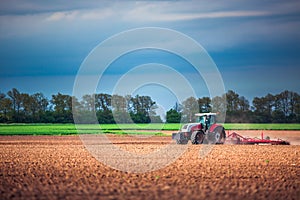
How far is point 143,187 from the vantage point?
15633mm

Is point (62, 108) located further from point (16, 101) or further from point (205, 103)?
point (205, 103)

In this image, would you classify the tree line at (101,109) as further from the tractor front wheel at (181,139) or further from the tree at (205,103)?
the tractor front wheel at (181,139)

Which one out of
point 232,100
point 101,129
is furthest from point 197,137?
point 232,100

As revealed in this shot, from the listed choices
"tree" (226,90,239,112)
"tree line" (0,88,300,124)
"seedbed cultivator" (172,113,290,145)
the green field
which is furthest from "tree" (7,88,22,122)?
"seedbed cultivator" (172,113,290,145)

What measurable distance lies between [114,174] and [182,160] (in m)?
6.06

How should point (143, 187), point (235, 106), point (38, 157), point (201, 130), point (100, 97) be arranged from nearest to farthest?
point (143, 187) < point (38, 157) < point (201, 130) < point (100, 97) < point (235, 106)

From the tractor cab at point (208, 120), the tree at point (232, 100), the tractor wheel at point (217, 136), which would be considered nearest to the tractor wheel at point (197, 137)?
the tractor wheel at point (217, 136)

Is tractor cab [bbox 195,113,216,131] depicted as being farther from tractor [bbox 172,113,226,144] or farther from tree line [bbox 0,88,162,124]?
tree line [bbox 0,88,162,124]

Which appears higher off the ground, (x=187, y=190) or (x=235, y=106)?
(x=235, y=106)

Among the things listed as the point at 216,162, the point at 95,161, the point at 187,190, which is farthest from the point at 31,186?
the point at 216,162

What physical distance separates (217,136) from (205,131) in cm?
→ 82

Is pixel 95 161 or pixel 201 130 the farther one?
pixel 201 130

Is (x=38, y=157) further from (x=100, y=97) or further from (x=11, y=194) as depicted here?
(x=100, y=97)

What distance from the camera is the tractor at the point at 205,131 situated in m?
34.1
